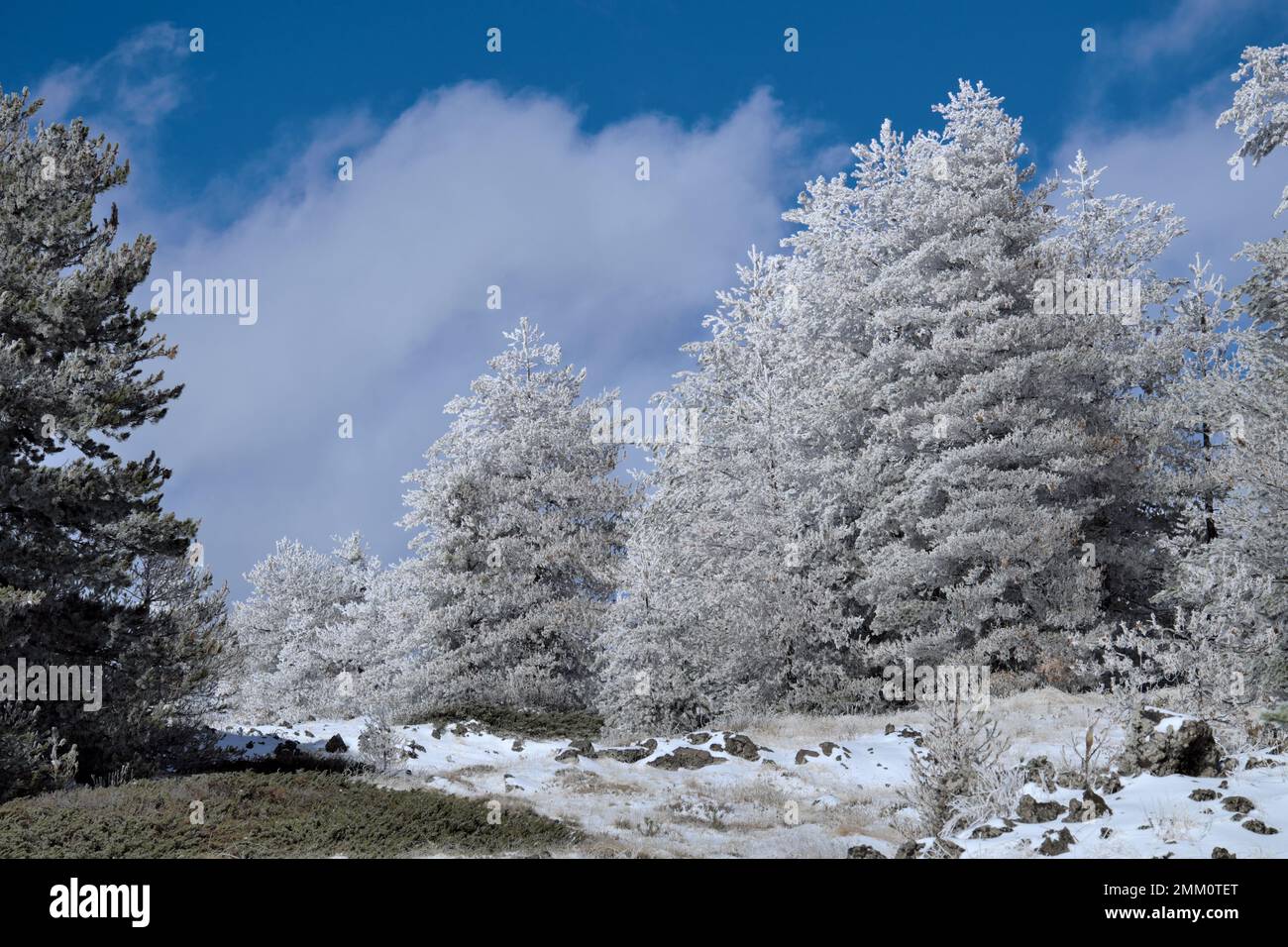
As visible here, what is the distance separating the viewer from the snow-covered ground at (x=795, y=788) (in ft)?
27.3

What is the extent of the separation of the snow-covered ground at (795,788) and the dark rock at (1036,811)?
0.13 metres

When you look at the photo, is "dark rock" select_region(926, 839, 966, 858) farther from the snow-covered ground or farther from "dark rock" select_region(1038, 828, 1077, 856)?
"dark rock" select_region(1038, 828, 1077, 856)

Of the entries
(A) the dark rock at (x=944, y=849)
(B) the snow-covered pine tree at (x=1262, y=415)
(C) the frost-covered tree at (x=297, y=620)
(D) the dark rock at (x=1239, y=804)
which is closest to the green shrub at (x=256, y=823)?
(A) the dark rock at (x=944, y=849)

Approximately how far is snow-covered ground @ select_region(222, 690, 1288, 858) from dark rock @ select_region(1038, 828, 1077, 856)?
0.19 ft

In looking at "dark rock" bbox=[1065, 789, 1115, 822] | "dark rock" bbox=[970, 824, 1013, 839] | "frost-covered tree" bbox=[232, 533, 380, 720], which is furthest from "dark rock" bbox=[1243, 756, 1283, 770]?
"frost-covered tree" bbox=[232, 533, 380, 720]

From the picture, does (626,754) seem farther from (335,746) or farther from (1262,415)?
(1262,415)

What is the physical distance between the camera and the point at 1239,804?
8430mm

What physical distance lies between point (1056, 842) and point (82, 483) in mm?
13547

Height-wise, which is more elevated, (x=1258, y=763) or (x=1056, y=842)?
(x=1258, y=763)

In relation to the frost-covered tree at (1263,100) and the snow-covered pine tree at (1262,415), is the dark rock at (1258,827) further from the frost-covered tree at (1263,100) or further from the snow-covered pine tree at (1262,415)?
the frost-covered tree at (1263,100)

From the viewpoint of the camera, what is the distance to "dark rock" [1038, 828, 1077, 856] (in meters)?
8.09

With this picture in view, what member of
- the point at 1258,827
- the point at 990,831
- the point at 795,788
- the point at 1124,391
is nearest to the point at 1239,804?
the point at 1258,827

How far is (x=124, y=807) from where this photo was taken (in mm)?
11945
